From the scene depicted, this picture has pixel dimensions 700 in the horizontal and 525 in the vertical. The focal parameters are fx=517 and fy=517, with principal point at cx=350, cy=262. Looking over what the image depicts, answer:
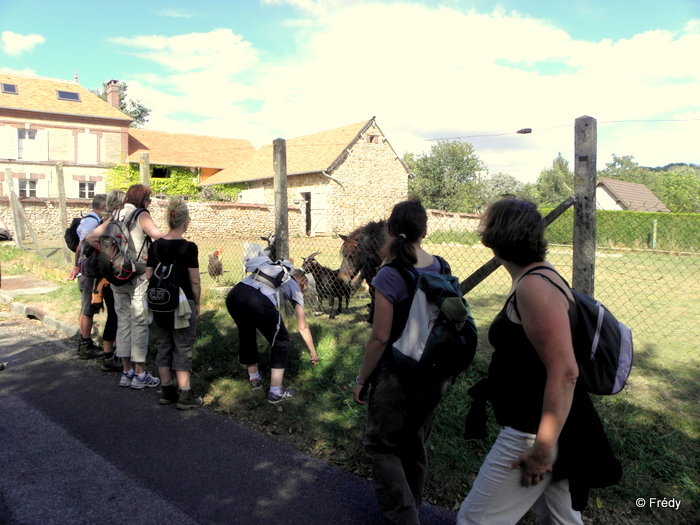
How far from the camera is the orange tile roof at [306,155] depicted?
29.5 meters

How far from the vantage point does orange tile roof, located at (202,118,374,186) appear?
2949 cm

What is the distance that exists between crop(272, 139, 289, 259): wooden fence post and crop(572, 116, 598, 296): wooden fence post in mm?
3405

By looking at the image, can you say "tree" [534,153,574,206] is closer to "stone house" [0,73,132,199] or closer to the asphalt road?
"stone house" [0,73,132,199]

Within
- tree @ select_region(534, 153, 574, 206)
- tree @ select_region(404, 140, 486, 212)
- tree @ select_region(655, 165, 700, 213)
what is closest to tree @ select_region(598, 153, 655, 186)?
tree @ select_region(655, 165, 700, 213)

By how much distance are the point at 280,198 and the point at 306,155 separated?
84.9 feet

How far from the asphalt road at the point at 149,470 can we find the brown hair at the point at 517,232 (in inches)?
75.4

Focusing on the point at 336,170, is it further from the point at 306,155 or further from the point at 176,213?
the point at 176,213

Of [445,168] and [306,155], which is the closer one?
[306,155]

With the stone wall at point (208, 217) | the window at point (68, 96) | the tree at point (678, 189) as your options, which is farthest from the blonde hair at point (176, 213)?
the tree at point (678, 189)

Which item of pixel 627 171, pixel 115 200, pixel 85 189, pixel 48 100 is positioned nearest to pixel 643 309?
pixel 115 200

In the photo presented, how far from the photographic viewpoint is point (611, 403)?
402cm

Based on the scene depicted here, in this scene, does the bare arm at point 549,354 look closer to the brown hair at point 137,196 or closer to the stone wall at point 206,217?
the brown hair at point 137,196

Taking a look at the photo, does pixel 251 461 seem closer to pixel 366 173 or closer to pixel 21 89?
pixel 366 173

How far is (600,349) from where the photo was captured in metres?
2.01
